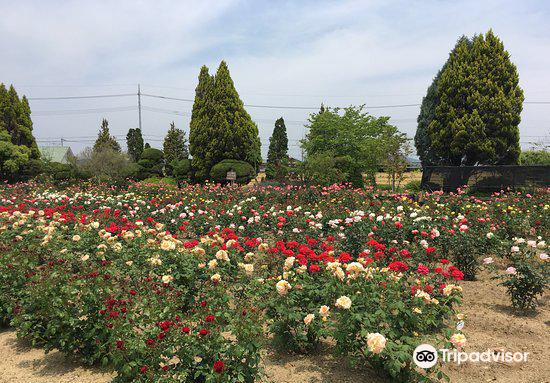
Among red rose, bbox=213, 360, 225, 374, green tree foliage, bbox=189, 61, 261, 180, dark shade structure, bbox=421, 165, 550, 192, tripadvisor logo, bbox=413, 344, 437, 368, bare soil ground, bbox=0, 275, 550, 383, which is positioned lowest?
bare soil ground, bbox=0, 275, 550, 383

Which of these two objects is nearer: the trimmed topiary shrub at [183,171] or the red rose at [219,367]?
the red rose at [219,367]

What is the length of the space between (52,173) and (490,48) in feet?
82.7

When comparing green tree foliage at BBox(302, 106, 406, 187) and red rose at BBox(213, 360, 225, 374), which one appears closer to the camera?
red rose at BBox(213, 360, 225, 374)

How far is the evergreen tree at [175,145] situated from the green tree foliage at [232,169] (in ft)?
57.3

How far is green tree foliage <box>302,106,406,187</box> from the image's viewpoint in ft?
69.2

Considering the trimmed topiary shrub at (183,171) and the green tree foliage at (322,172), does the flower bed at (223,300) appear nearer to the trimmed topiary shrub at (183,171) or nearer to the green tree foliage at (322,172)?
the green tree foliage at (322,172)

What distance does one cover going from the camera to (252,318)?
3.09 meters

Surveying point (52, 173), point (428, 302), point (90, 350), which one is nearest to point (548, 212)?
point (428, 302)

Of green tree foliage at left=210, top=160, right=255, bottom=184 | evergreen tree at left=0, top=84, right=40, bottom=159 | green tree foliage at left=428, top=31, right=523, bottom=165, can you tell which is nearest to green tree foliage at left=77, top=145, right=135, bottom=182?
evergreen tree at left=0, top=84, right=40, bottom=159

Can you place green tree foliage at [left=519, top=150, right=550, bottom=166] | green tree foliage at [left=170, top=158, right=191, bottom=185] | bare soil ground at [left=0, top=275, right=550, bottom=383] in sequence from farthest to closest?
1. green tree foliage at [left=170, top=158, right=191, bottom=185]
2. green tree foliage at [left=519, top=150, right=550, bottom=166]
3. bare soil ground at [left=0, top=275, right=550, bottom=383]

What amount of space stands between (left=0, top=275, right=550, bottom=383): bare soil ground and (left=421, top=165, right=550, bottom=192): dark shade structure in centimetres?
1219

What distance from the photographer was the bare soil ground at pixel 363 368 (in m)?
3.35

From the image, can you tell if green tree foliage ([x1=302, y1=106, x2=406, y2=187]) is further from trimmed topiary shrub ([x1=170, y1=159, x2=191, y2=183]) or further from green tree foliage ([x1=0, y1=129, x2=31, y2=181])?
green tree foliage ([x1=0, y1=129, x2=31, y2=181])

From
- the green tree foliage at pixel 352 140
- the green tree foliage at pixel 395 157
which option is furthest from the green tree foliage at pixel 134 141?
the green tree foliage at pixel 395 157
